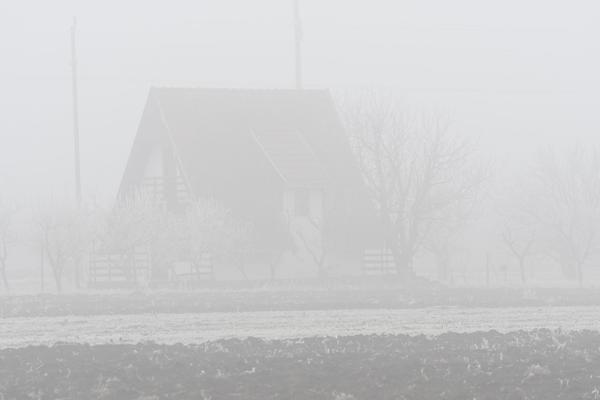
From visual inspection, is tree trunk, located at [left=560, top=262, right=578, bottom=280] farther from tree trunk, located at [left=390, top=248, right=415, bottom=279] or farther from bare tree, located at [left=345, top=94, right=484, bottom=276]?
tree trunk, located at [left=390, top=248, right=415, bottom=279]

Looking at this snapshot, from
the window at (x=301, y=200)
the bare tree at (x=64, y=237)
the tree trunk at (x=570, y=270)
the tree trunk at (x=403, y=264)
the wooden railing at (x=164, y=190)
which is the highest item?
the wooden railing at (x=164, y=190)

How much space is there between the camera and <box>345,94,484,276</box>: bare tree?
145 feet

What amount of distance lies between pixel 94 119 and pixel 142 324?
3727 inches

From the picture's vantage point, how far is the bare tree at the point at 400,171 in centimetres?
4419

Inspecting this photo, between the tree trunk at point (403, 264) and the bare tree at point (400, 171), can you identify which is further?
the tree trunk at point (403, 264)

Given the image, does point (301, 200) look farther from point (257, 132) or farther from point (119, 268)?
point (119, 268)

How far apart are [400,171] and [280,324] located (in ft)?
62.9

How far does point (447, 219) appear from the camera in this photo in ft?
156

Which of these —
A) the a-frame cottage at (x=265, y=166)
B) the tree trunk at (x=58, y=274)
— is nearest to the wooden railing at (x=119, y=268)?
the tree trunk at (x=58, y=274)

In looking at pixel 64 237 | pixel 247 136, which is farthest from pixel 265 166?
pixel 64 237

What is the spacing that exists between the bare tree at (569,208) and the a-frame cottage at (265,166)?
320 inches

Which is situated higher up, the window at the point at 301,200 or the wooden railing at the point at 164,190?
the wooden railing at the point at 164,190

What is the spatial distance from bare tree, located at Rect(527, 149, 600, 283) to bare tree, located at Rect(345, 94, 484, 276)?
5.25m

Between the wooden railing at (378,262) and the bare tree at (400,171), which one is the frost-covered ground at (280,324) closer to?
the bare tree at (400,171)
